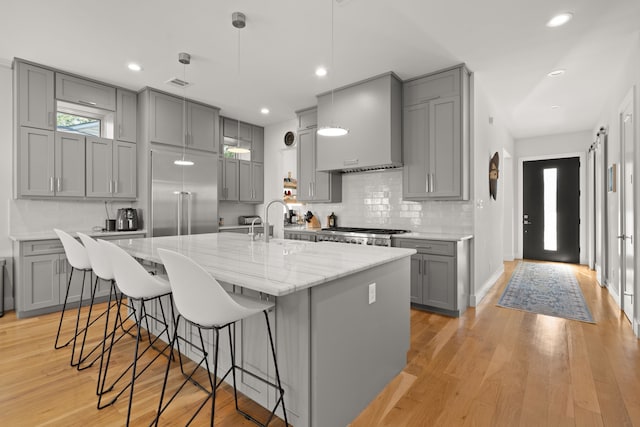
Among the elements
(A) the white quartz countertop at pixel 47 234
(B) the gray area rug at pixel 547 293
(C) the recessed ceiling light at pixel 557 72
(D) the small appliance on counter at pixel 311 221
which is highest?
(C) the recessed ceiling light at pixel 557 72

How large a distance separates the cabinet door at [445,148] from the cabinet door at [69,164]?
4.38 m

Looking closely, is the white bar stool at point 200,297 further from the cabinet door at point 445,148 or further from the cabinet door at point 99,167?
the cabinet door at point 99,167

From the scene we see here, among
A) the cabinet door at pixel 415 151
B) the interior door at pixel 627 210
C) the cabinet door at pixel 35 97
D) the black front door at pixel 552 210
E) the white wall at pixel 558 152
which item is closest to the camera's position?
the interior door at pixel 627 210

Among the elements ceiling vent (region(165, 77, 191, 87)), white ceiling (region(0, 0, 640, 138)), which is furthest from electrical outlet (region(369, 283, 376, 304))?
ceiling vent (region(165, 77, 191, 87))

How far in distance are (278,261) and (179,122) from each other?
376 centimetres

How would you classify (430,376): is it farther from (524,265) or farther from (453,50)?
(524,265)

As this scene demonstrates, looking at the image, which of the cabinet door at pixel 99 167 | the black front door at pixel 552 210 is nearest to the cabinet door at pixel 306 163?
the cabinet door at pixel 99 167

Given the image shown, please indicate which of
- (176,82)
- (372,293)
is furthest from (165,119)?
(372,293)

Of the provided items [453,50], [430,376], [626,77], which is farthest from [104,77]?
[626,77]

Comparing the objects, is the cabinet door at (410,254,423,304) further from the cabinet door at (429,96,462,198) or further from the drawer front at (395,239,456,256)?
the cabinet door at (429,96,462,198)

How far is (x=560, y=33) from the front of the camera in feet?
9.73

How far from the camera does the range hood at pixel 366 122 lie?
3979mm

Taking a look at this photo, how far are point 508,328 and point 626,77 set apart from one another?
3.04m

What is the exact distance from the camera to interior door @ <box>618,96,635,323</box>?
3.22m
